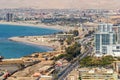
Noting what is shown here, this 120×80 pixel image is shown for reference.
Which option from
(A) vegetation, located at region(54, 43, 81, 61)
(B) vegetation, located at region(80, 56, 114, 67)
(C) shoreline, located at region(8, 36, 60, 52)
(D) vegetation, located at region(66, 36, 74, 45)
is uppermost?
(B) vegetation, located at region(80, 56, 114, 67)

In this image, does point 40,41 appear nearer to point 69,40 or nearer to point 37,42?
point 37,42

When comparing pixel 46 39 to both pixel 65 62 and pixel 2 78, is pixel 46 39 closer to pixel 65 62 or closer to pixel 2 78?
pixel 65 62

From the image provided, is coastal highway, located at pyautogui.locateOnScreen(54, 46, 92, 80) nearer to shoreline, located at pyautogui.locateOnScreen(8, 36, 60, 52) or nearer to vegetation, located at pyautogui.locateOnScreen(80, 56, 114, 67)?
vegetation, located at pyautogui.locateOnScreen(80, 56, 114, 67)

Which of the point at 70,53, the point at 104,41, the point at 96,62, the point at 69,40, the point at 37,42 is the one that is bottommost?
the point at 37,42

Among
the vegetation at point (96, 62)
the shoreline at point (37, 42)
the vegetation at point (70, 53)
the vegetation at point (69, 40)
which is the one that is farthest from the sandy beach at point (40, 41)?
the vegetation at point (96, 62)

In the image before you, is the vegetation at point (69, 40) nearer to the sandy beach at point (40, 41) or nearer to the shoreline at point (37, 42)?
the sandy beach at point (40, 41)

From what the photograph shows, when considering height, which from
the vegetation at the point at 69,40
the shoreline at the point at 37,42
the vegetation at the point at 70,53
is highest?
the vegetation at the point at 70,53

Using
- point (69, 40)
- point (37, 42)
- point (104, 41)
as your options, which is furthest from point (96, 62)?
point (37, 42)

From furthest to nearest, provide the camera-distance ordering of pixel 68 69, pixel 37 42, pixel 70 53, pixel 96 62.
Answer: pixel 37 42 < pixel 70 53 < pixel 96 62 < pixel 68 69

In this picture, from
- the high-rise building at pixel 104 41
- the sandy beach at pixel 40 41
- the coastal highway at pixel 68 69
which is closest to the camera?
the coastal highway at pixel 68 69

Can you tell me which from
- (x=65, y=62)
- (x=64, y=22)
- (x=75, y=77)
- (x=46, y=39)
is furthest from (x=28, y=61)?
(x=64, y=22)

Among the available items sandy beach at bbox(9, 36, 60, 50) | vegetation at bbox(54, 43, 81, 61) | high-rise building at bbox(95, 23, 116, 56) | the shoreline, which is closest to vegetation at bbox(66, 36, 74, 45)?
sandy beach at bbox(9, 36, 60, 50)
